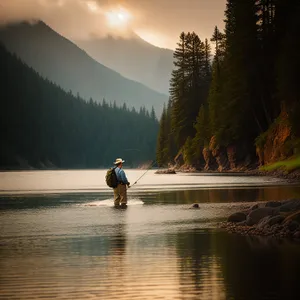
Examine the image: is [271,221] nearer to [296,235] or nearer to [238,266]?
[296,235]

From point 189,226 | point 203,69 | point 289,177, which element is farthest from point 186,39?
point 189,226

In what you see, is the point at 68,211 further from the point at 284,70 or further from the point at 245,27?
the point at 245,27

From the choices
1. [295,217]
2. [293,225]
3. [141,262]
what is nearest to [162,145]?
[295,217]

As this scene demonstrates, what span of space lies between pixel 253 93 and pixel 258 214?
67.2m

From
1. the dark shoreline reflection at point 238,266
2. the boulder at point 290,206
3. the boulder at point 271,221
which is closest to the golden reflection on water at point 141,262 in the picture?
the dark shoreline reflection at point 238,266

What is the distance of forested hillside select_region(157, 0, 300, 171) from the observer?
70188 mm

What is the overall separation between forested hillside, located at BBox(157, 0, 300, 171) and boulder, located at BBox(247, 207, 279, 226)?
43462 mm

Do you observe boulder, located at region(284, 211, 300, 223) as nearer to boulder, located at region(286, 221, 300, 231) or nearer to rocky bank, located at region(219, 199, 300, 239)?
rocky bank, located at region(219, 199, 300, 239)

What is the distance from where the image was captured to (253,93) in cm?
8600

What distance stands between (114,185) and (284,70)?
4442 centimetres

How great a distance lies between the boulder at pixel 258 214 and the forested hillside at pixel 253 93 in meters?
43.5

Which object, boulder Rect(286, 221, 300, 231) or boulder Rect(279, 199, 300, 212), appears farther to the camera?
boulder Rect(279, 199, 300, 212)

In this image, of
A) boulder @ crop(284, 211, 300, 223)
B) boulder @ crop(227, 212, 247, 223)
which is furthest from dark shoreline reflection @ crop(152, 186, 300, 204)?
boulder @ crop(284, 211, 300, 223)

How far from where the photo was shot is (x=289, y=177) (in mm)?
60406
